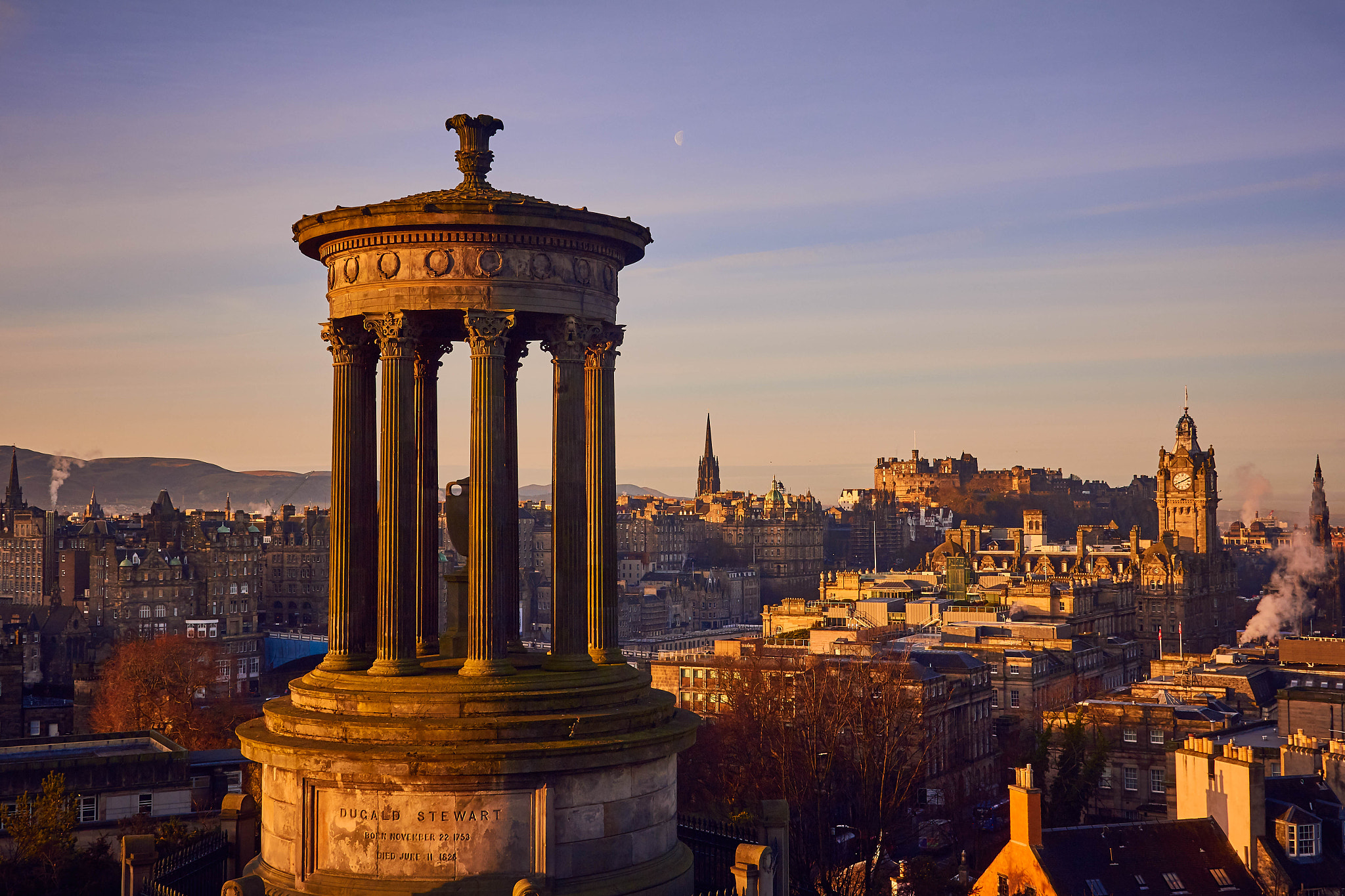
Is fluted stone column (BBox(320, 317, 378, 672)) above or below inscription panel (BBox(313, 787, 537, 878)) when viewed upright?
above

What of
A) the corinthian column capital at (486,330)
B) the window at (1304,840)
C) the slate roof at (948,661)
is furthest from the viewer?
the slate roof at (948,661)

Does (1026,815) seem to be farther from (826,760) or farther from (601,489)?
(601,489)

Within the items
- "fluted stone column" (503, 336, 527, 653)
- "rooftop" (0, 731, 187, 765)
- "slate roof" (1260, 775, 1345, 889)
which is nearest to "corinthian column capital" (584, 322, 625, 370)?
"fluted stone column" (503, 336, 527, 653)

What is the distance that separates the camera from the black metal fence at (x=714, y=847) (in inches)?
1013

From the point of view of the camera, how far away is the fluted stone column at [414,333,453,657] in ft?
86.6

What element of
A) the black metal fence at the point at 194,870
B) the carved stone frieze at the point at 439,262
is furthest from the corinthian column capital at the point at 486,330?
the black metal fence at the point at 194,870

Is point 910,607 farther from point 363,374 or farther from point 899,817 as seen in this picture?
point 363,374

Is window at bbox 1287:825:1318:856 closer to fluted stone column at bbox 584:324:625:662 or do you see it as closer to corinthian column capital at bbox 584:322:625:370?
fluted stone column at bbox 584:324:625:662

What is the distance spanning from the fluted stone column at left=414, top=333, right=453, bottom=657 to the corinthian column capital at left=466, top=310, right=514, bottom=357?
2.50 m

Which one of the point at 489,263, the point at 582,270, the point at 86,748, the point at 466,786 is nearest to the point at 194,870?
the point at 466,786

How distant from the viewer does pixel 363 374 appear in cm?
2511

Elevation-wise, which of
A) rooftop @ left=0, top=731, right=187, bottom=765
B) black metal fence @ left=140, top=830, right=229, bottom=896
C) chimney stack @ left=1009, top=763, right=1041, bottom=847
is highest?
black metal fence @ left=140, top=830, right=229, bottom=896

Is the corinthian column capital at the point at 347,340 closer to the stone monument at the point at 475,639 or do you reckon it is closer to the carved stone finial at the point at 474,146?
the stone monument at the point at 475,639

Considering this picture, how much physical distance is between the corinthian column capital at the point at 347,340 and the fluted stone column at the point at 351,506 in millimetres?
10
